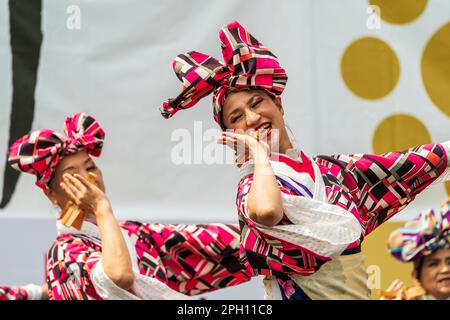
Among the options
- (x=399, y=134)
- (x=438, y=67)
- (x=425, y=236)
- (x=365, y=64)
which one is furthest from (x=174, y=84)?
(x=425, y=236)

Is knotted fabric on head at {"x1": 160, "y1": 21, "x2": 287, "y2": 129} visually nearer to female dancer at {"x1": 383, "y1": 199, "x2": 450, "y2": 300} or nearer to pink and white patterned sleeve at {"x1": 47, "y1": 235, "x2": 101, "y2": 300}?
pink and white patterned sleeve at {"x1": 47, "y1": 235, "x2": 101, "y2": 300}

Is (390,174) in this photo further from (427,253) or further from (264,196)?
(264,196)

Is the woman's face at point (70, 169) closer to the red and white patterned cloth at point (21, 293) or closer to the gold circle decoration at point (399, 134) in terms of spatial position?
the red and white patterned cloth at point (21, 293)

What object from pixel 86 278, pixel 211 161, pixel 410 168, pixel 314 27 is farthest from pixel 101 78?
pixel 410 168

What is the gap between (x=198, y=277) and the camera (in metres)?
3.21

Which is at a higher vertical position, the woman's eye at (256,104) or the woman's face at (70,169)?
the woman's eye at (256,104)

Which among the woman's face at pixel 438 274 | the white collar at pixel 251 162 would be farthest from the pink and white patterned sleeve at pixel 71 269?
the woman's face at pixel 438 274

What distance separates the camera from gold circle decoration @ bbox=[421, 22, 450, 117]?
3814 mm

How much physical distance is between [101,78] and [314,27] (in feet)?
2.60

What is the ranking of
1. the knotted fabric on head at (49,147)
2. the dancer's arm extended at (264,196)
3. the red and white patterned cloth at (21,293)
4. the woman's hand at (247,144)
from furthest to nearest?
the red and white patterned cloth at (21,293), the knotted fabric on head at (49,147), the woman's hand at (247,144), the dancer's arm extended at (264,196)

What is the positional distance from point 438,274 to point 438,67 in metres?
0.98

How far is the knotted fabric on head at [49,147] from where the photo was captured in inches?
126

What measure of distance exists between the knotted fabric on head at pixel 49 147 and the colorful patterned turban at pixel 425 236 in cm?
98

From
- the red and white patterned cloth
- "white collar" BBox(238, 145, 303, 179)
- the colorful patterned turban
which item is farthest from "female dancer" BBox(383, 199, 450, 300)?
the red and white patterned cloth
